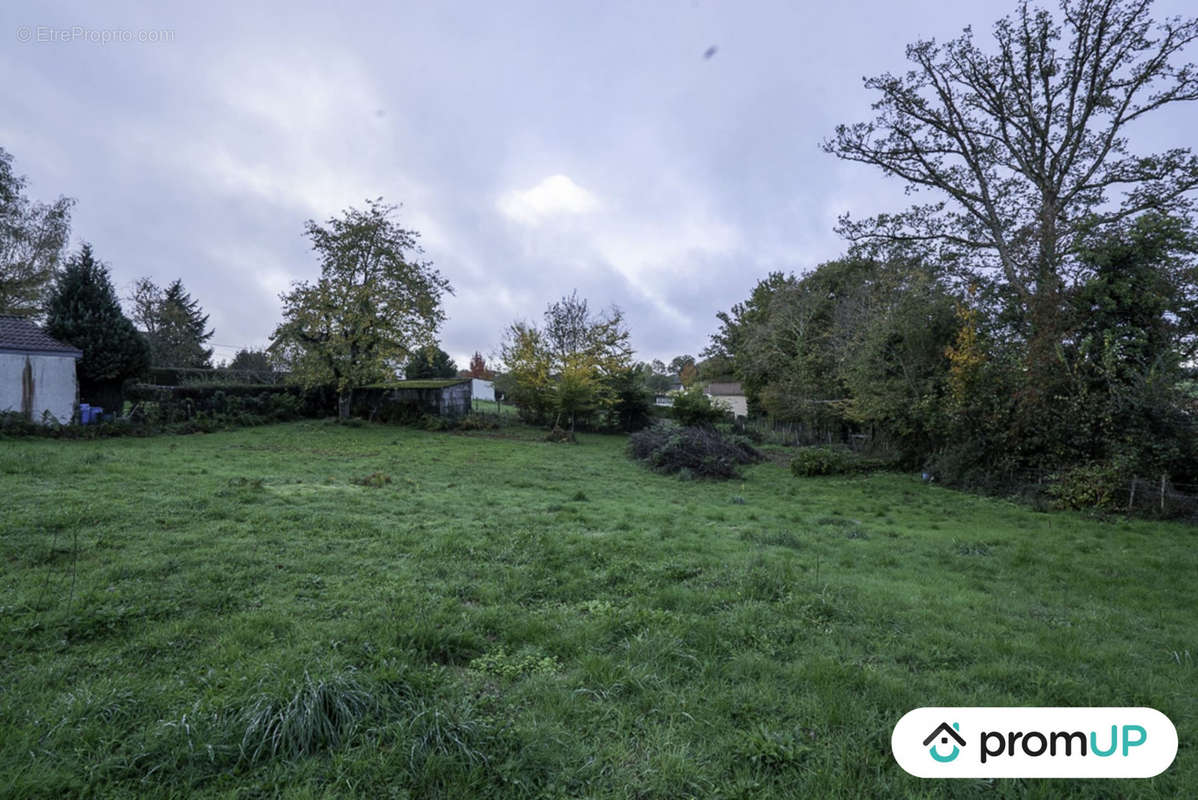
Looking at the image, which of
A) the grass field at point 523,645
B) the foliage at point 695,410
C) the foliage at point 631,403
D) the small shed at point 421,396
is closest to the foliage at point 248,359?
the small shed at point 421,396

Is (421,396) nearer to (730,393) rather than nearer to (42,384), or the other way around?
(42,384)

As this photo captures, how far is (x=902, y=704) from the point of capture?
275cm

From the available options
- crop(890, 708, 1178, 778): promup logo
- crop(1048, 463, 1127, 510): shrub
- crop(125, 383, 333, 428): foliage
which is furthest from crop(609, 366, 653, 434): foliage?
crop(890, 708, 1178, 778): promup logo

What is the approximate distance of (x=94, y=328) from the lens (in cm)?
1642

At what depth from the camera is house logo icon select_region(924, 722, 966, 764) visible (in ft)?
7.99

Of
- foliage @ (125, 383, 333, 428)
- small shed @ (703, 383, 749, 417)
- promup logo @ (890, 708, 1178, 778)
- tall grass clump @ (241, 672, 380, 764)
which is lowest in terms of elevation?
promup logo @ (890, 708, 1178, 778)

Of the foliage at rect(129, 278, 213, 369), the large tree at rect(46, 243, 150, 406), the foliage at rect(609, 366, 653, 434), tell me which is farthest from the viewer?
the foliage at rect(129, 278, 213, 369)

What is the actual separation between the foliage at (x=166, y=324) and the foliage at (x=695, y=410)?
28.9 m

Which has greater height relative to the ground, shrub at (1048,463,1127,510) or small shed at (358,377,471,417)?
small shed at (358,377,471,417)

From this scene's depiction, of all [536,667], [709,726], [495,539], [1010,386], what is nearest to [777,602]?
[709,726]

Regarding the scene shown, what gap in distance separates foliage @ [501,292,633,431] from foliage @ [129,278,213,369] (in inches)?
828

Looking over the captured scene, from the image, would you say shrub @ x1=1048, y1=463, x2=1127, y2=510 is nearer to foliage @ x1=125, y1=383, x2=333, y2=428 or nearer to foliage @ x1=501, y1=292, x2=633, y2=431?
foliage @ x1=501, y1=292, x2=633, y2=431

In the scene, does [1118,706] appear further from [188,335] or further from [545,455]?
[188,335]

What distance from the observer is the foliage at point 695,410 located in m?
23.6
